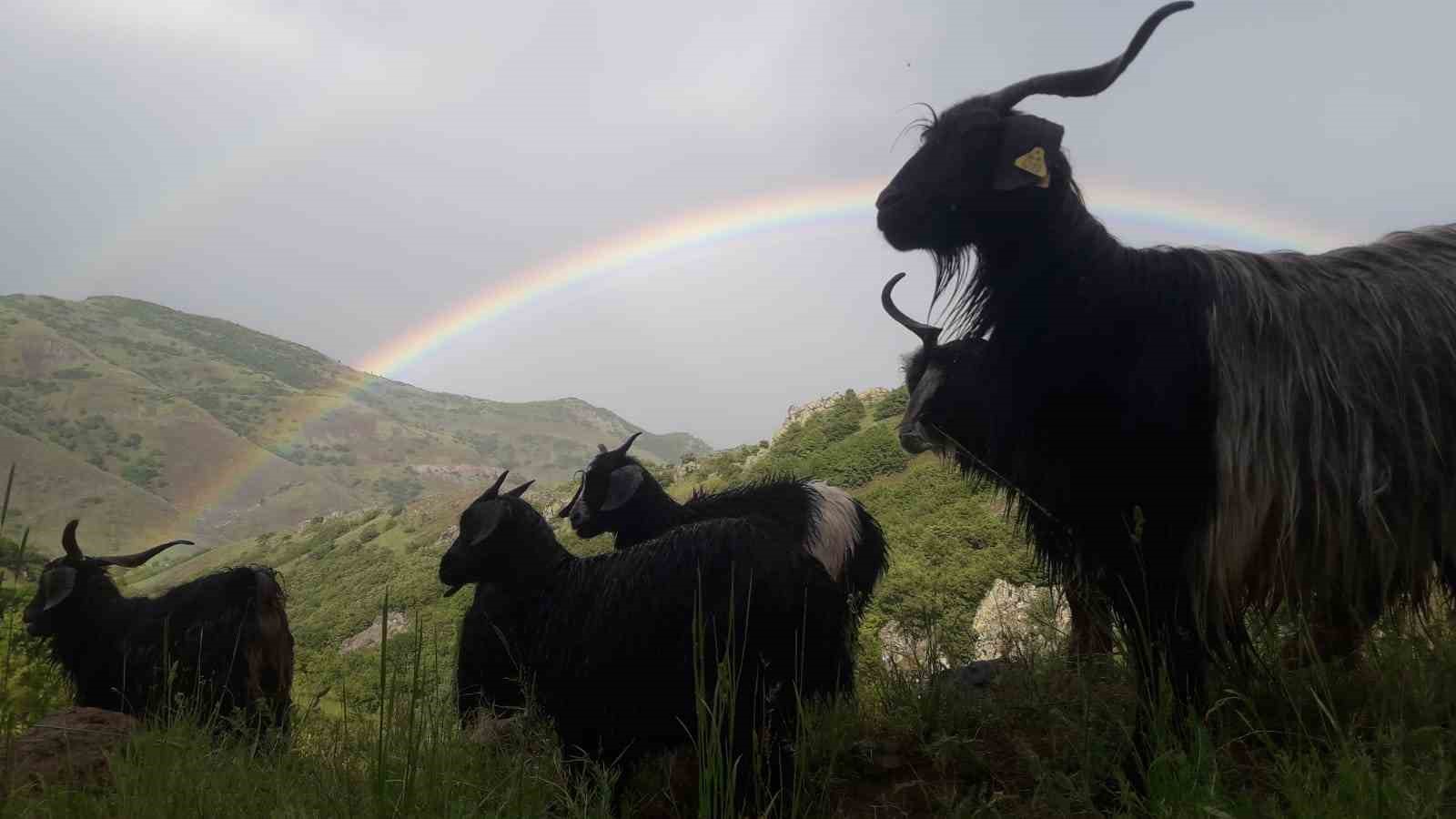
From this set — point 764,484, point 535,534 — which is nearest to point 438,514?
point 764,484

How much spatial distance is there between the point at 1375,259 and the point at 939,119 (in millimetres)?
1650

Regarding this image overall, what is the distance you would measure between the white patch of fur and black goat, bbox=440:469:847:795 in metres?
3.60

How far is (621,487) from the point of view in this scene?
6555 millimetres

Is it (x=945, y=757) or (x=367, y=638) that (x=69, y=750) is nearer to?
(x=945, y=757)

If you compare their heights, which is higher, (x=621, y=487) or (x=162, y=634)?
(x=621, y=487)

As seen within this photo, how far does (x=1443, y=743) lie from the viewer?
2.39 m

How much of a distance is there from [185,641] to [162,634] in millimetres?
208

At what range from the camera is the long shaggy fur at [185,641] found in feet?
20.3

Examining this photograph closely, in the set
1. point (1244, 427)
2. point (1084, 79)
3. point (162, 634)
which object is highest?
point (1084, 79)

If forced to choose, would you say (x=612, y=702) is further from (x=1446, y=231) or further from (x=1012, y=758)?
(x=1446, y=231)

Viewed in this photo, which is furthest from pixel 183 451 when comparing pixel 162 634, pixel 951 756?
pixel 951 756

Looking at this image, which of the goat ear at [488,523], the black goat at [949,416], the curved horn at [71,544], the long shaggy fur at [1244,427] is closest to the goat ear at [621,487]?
the goat ear at [488,523]

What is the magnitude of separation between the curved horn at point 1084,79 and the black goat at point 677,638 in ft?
6.54

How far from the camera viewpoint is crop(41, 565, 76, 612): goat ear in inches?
270
